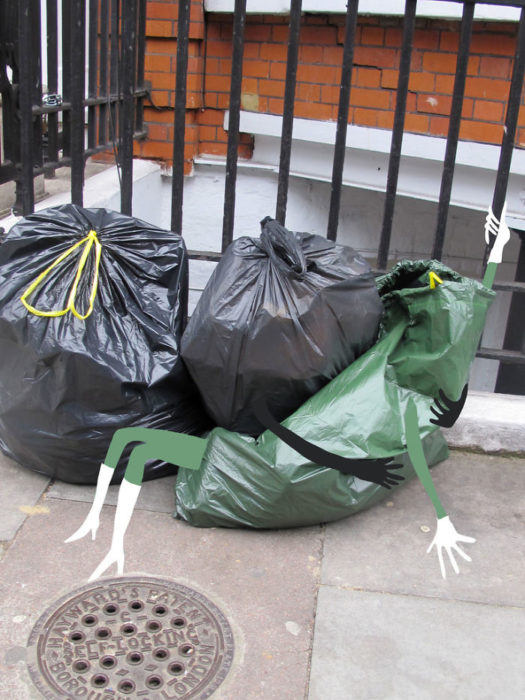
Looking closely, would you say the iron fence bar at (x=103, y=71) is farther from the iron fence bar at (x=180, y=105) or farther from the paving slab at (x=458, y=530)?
the paving slab at (x=458, y=530)

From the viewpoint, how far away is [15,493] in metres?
2.49

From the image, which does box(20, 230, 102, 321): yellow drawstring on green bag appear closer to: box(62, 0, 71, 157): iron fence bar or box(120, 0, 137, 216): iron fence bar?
box(120, 0, 137, 216): iron fence bar

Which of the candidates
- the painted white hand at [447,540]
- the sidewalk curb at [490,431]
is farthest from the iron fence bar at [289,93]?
the painted white hand at [447,540]

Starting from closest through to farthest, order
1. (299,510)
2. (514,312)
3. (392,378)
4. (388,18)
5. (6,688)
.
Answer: (6,688)
(299,510)
(392,378)
(388,18)
(514,312)

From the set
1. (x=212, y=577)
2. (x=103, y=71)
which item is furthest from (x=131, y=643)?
(x=103, y=71)

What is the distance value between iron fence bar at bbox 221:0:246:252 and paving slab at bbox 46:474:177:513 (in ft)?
3.12

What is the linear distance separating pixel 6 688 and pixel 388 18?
12.3ft

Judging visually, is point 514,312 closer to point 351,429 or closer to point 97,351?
point 351,429

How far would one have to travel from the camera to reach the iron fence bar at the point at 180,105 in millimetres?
2697

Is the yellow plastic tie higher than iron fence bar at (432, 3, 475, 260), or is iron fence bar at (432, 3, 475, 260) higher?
iron fence bar at (432, 3, 475, 260)

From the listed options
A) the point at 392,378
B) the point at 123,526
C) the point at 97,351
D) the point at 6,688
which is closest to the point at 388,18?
the point at 392,378

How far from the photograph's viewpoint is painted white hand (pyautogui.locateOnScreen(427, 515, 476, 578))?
231 cm

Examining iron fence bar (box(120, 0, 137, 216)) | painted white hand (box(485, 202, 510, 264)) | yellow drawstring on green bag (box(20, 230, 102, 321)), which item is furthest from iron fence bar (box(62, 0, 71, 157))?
painted white hand (box(485, 202, 510, 264))

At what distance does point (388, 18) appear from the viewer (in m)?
4.18
